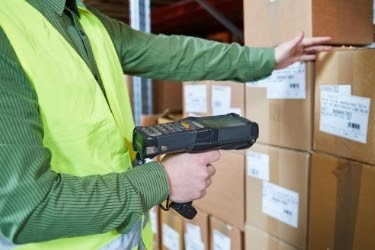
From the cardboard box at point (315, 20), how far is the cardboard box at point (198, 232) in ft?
2.42

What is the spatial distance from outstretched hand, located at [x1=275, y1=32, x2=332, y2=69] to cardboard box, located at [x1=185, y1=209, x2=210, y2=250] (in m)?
0.74

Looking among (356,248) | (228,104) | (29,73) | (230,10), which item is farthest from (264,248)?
(230,10)

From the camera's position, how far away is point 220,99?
4.60 ft

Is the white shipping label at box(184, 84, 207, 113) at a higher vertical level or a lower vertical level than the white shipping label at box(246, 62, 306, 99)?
lower

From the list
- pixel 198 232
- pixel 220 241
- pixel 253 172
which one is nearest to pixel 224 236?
pixel 220 241

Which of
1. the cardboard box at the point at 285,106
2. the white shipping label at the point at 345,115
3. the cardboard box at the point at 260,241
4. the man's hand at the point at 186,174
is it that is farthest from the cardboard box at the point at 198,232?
the man's hand at the point at 186,174

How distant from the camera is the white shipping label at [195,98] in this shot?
1.49 meters

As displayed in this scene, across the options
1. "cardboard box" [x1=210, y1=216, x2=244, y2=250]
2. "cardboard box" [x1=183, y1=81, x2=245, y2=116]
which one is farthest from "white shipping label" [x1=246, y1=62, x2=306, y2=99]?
"cardboard box" [x1=210, y1=216, x2=244, y2=250]

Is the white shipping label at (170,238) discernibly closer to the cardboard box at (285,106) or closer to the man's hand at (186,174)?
the cardboard box at (285,106)

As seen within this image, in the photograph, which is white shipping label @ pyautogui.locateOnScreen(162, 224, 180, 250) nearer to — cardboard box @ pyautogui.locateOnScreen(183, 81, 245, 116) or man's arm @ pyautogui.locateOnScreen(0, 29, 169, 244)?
cardboard box @ pyautogui.locateOnScreen(183, 81, 245, 116)

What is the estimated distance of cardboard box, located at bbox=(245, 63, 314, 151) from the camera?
3.34 feet

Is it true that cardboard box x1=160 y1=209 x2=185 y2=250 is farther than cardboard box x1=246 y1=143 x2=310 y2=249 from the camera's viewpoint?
Yes

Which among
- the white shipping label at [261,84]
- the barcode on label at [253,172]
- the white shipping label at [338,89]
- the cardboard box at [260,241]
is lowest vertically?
the cardboard box at [260,241]

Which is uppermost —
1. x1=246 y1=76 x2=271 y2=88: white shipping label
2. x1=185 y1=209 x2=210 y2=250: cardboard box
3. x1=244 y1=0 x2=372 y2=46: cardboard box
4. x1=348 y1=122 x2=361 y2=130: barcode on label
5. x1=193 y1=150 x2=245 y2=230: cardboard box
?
x1=244 y1=0 x2=372 y2=46: cardboard box
